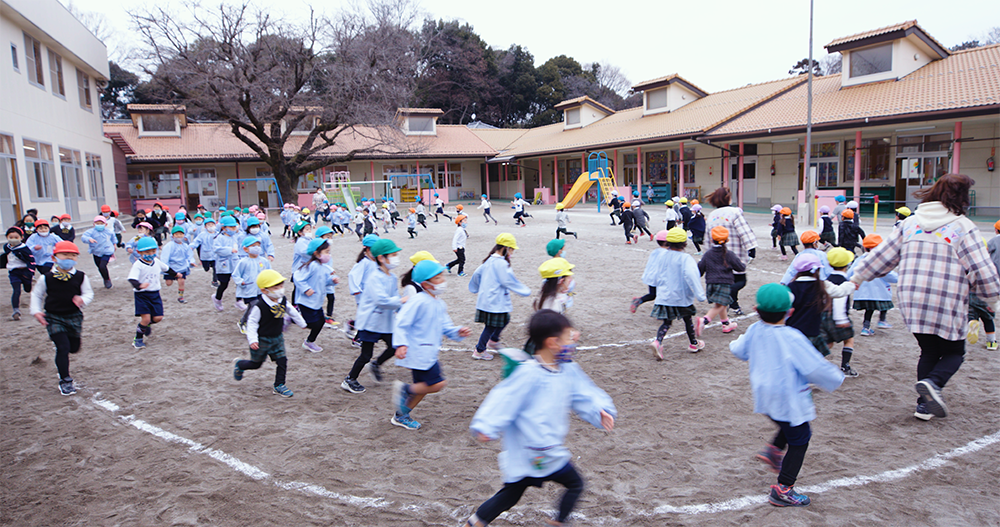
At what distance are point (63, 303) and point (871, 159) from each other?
25.4 m

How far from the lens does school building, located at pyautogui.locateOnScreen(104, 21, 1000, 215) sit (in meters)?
19.7

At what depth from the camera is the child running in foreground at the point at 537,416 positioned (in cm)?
284

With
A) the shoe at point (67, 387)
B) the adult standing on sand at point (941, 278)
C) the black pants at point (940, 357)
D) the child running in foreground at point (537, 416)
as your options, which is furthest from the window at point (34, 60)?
the black pants at point (940, 357)

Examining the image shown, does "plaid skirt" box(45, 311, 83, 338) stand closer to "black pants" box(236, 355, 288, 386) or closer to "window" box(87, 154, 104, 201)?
Answer: "black pants" box(236, 355, 288, 386)

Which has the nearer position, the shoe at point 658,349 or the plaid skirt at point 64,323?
the plaid skirt at point 64,323

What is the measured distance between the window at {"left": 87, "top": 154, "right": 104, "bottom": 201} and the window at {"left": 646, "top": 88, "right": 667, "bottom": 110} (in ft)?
86.7

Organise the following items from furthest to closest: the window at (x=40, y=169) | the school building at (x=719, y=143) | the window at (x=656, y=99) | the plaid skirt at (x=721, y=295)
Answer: the window at (x=656, y=99)
the school building at (x=719, y=143)
the window at (x=40, y=169)
the plaid skirt at (x=721, y=295)

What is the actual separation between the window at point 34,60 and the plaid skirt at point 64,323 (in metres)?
17.9

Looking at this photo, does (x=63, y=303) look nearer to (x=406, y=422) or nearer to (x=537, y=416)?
(x=406, y=422)

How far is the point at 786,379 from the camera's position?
3.42m

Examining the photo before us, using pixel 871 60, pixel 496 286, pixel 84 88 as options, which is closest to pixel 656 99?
pixel 871 60

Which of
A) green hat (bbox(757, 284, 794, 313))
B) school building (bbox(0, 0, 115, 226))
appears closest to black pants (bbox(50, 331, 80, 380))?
green hat (bbox(757, 284, 794, 313))

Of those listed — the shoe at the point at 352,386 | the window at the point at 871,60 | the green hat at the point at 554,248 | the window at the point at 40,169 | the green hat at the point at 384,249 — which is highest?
the window at the point at 871,60

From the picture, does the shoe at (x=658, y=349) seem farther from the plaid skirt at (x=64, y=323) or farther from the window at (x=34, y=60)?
the window at (x=34, y=60)
